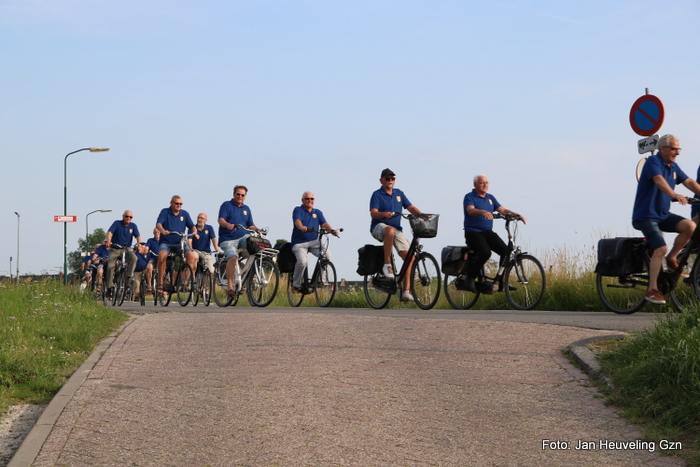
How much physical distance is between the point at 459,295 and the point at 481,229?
211 cm

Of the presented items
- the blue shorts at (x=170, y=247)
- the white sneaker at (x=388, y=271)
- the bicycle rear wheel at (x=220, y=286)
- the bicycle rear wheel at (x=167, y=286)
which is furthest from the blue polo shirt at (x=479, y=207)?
the bicycle rear wheel at (x=167, y=286)

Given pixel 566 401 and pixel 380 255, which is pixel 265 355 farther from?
pixel 380 255

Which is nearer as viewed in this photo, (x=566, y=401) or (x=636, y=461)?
(x=636, y=461)

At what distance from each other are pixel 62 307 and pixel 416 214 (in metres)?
5.52

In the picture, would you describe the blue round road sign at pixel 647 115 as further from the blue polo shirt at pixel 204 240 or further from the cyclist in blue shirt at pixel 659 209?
the blue polo shirt at pixel 204 240

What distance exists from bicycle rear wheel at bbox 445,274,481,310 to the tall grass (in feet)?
16.8

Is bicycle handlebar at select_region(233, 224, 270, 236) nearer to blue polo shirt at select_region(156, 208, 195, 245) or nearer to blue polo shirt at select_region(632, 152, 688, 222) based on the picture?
blue polo shirt at select_region(156, 208, 195, 245)

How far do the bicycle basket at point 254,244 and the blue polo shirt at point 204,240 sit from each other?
219 cm

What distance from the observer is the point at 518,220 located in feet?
46.4

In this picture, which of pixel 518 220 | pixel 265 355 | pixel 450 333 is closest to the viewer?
pixel 265 355

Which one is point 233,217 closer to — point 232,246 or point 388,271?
point 232,246

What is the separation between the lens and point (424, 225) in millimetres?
14648

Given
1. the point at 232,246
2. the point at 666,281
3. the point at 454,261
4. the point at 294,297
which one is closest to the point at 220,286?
the point at 232,246

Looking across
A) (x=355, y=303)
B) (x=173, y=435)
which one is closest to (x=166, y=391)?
(x=173, y=435)
